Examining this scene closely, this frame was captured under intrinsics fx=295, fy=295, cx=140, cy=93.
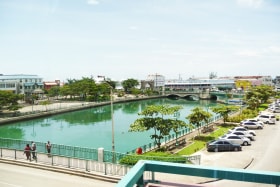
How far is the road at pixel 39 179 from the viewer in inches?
625

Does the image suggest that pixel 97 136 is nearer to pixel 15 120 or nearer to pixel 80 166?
pixel 15 120

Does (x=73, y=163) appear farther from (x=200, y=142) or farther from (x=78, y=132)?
(x=78, y=132)

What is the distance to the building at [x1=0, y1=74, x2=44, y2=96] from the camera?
97.3 m

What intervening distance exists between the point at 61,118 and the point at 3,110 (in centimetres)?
1245

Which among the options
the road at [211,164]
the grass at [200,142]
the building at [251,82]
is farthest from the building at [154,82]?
the road at [211,164]

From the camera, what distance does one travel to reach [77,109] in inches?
Result: 2926

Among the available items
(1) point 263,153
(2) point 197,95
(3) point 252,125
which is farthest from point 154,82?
(1) point 263,153

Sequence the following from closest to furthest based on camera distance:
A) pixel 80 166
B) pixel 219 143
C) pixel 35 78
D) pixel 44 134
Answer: pixel 80 166, pixel 219 143, pixel 44 134, pixel 35 78

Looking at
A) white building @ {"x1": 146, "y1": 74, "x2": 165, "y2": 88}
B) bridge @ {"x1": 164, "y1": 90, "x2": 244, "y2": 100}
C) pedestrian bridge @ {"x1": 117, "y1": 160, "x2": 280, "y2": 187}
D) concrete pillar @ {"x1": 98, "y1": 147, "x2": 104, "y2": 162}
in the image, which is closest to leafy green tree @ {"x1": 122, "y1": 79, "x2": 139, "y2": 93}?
bridge @ {"x1": 164, "y1": 90, "x2": 244, "y2": 100}

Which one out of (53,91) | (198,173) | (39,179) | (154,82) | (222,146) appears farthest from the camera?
(154,82)

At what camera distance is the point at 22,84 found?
103 meters

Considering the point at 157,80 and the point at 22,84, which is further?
the point at 157,80

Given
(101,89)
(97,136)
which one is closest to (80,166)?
(97,136)

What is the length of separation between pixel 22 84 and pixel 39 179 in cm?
9369
